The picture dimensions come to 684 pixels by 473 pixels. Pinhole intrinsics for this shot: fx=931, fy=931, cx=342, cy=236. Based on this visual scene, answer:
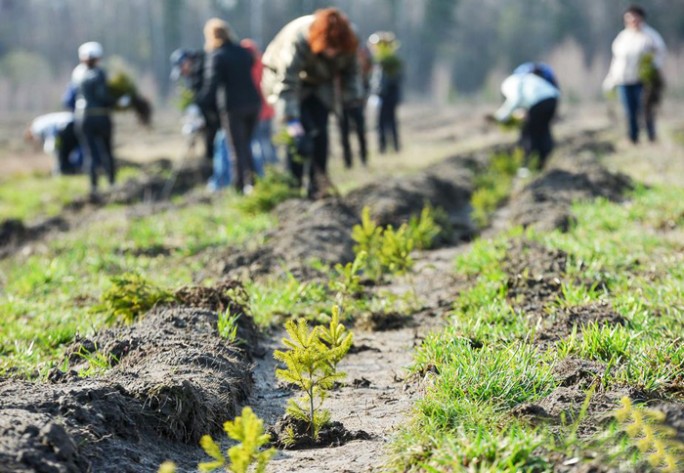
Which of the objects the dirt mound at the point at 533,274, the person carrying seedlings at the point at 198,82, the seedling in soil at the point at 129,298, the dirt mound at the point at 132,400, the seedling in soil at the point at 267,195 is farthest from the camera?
the person carrying seedlings at the point at 198,82

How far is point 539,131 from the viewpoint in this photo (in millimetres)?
11859

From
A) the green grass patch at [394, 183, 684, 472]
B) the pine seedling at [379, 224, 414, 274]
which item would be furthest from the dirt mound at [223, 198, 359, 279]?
the green grass patch at [394, 183, 684, 472]

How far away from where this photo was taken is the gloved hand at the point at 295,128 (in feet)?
28.9

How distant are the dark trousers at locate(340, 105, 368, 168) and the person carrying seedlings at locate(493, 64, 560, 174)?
5.67ft

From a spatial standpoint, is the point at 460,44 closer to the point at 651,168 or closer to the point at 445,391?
the point at 651,168

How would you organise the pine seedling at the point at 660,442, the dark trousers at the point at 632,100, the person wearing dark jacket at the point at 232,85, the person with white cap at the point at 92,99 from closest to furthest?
the pine seedling at the point at 660,442, the person wearing dark jacket at the point at 232,85, the person with white cap at the point at 92,99, the dark trousers at the point at 632,100

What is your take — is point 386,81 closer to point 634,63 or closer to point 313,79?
point 634,63

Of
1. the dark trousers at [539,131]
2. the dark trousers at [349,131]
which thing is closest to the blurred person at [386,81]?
the dark trousers at [349,131]

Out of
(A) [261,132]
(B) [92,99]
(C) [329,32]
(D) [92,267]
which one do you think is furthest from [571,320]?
(B) [92,99]

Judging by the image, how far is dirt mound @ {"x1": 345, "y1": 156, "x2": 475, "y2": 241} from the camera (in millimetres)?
Answer: 8328

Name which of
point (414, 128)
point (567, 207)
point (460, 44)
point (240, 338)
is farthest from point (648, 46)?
point (460, 44)

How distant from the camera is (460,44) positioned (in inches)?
2817

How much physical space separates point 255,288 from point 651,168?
7353mm

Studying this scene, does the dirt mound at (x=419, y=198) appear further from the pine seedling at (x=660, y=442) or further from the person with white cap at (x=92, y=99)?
the pine seedling at (x=660, y=442)
